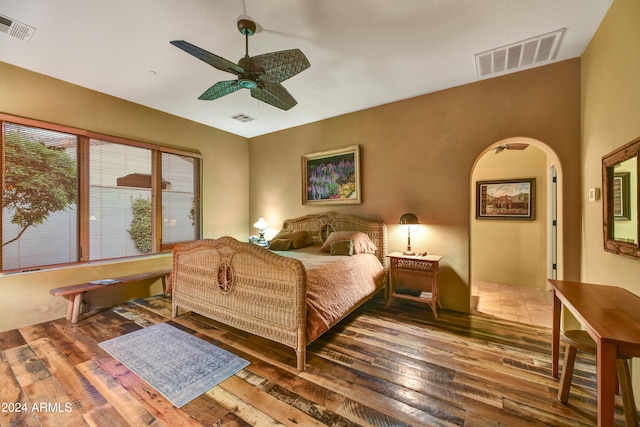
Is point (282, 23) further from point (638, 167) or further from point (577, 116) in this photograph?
Result: point (577, 116)

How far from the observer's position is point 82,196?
10.9 feet

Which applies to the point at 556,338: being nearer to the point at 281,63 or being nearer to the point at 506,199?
the point at 281,63

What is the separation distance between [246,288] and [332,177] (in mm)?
2600

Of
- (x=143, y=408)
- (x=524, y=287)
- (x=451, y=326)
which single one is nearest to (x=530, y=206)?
(x=524, y=287)

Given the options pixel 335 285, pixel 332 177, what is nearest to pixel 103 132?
pixel 332 177

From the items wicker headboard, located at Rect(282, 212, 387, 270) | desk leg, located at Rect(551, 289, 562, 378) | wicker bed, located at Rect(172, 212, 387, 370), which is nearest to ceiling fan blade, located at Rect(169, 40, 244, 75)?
wicker bed, located at Rect(172, 212, 387, 370)

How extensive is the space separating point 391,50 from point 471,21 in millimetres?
700

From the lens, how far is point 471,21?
2.19m

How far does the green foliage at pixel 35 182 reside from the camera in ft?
9.39

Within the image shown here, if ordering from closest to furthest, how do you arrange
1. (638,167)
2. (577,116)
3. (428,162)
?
1. (638,167)
2. (577,116)
3. (428,162)

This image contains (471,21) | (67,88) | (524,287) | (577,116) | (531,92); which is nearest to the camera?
(471,21)

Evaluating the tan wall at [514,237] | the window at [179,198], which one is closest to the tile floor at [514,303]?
the tan wall at [514,237]

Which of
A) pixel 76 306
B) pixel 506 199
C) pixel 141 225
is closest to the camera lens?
pixel 76 306

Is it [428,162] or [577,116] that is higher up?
[577,116]
